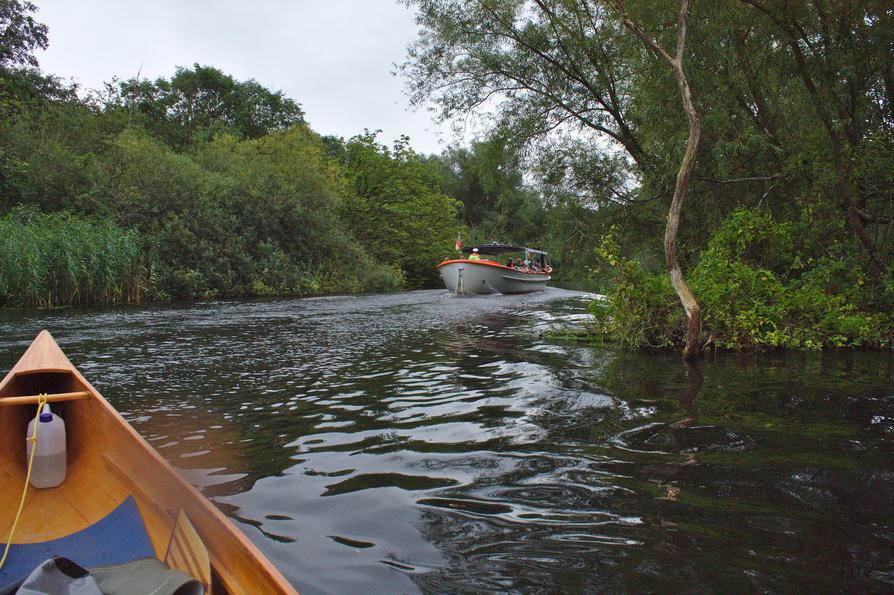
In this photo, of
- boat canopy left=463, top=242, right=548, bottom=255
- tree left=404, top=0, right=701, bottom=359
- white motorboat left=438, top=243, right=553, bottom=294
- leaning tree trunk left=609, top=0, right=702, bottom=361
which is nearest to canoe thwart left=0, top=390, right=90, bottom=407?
leaning tree trunk left=609, top=0, right=702, bottom=361

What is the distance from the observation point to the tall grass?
15461 mm

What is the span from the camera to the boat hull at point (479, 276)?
2489 centimetres

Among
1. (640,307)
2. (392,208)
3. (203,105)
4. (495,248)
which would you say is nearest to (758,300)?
(640,307)

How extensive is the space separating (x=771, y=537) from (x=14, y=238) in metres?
18.4

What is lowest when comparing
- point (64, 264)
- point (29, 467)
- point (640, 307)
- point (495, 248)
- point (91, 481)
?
point (91, 481)

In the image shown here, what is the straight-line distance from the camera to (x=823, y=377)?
693cm

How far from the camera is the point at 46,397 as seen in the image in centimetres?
309

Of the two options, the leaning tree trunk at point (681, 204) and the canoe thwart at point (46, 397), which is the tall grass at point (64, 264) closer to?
the canoe thwart at point (46, 397)

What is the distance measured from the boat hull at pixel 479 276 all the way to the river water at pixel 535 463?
53.3ft

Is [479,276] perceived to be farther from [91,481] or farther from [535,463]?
[91,481]

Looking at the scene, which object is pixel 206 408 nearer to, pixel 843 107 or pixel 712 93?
pixel 712 93

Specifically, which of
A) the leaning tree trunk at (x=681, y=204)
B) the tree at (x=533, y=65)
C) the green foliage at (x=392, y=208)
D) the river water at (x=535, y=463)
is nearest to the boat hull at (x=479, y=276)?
the tree at (x=533, y=65)

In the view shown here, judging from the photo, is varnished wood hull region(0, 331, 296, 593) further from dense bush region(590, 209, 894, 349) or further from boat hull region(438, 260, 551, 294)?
boat hull region(438, 260, 551, 294)

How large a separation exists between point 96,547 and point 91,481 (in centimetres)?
53
